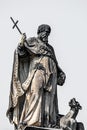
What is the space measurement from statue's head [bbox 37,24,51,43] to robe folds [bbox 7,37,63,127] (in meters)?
0.19

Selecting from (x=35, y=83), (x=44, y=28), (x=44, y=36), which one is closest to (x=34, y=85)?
(x=35, y=83)

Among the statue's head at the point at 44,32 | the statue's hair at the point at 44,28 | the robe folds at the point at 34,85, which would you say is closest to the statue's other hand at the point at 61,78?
the robe folds at the point at 34,85

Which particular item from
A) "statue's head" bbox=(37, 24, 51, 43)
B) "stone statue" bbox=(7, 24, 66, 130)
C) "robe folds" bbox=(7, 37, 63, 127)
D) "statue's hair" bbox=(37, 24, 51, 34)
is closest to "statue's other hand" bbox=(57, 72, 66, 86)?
"stone statue" bbox=(7, 24, 66, 130)

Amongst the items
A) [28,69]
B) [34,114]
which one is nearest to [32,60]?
[28,69]

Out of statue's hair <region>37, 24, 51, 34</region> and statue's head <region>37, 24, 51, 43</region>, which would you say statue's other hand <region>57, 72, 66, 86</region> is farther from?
statue's hair <region>37, 24, 51, 34</region>

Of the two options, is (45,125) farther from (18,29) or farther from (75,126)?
(18,29)

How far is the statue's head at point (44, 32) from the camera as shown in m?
23.6

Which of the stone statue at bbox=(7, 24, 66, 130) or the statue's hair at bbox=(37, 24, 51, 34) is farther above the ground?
the statue's hair at bbox=(37, 24, 51, 34)

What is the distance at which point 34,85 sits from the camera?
22.7 meters

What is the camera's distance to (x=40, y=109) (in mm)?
22469

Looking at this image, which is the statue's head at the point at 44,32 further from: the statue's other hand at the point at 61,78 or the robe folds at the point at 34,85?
the statue's other hand at the point at 61,78

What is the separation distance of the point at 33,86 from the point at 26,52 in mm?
1205

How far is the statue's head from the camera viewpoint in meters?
23.6

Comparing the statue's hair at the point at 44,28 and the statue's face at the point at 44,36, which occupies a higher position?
the statue's hair at the point at 44,28
